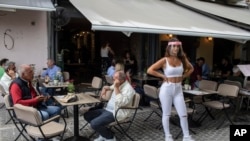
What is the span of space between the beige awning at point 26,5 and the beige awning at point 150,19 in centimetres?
64

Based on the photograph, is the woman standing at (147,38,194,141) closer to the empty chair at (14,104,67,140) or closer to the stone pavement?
the stone pavement

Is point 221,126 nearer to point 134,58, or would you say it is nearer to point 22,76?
point 22,76

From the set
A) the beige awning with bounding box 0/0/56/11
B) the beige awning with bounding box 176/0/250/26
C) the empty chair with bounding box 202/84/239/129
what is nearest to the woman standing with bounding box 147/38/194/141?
the empty chair with bounding box 202/84/239/129

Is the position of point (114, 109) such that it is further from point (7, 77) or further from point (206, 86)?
point (7, 77)

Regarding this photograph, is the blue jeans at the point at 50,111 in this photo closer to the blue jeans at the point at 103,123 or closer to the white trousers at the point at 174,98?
the blue jeans at the point at 103,123

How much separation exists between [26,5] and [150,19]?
2.70 meters

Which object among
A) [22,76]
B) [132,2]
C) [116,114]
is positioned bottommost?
[116,114]

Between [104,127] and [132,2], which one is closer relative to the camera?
[104,127]

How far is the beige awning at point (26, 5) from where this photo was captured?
236 inches

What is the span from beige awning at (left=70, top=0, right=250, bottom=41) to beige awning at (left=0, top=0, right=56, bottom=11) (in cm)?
64

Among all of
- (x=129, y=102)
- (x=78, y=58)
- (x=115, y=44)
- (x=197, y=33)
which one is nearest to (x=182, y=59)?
(x=129, y=102)

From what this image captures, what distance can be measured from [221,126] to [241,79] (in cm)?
194

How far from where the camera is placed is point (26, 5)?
6.30m

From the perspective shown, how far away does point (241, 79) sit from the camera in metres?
7.22
